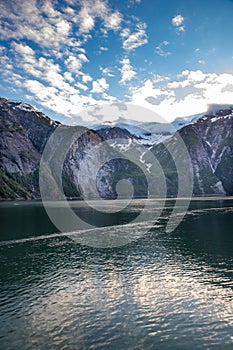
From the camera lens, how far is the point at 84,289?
43.3 metres

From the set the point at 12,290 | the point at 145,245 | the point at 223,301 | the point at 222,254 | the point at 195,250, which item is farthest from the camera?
the point at 145,245

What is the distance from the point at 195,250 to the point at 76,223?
6073cm

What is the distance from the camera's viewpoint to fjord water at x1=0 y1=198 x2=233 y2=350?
28.9 m

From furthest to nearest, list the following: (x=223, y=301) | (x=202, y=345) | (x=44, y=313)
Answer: (x=223, y=301)
(x=44, y=313)
(x=202, y=345)

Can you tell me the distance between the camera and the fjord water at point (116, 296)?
28.9 metres

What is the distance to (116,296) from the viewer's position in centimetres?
4047

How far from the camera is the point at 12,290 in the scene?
42.5 meters

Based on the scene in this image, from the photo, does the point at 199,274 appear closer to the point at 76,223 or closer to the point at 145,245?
the point at 145,245

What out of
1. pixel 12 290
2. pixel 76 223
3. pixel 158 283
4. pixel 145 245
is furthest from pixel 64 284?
pixel 76 223

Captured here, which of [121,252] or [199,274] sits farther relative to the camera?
[121,252]

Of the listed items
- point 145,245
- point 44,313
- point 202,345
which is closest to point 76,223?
point 145,245

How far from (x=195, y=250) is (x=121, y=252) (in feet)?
61.8

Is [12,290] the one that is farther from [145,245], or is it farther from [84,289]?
[145,245]

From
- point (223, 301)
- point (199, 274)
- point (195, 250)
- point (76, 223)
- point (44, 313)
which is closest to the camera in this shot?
point (44, 313)
